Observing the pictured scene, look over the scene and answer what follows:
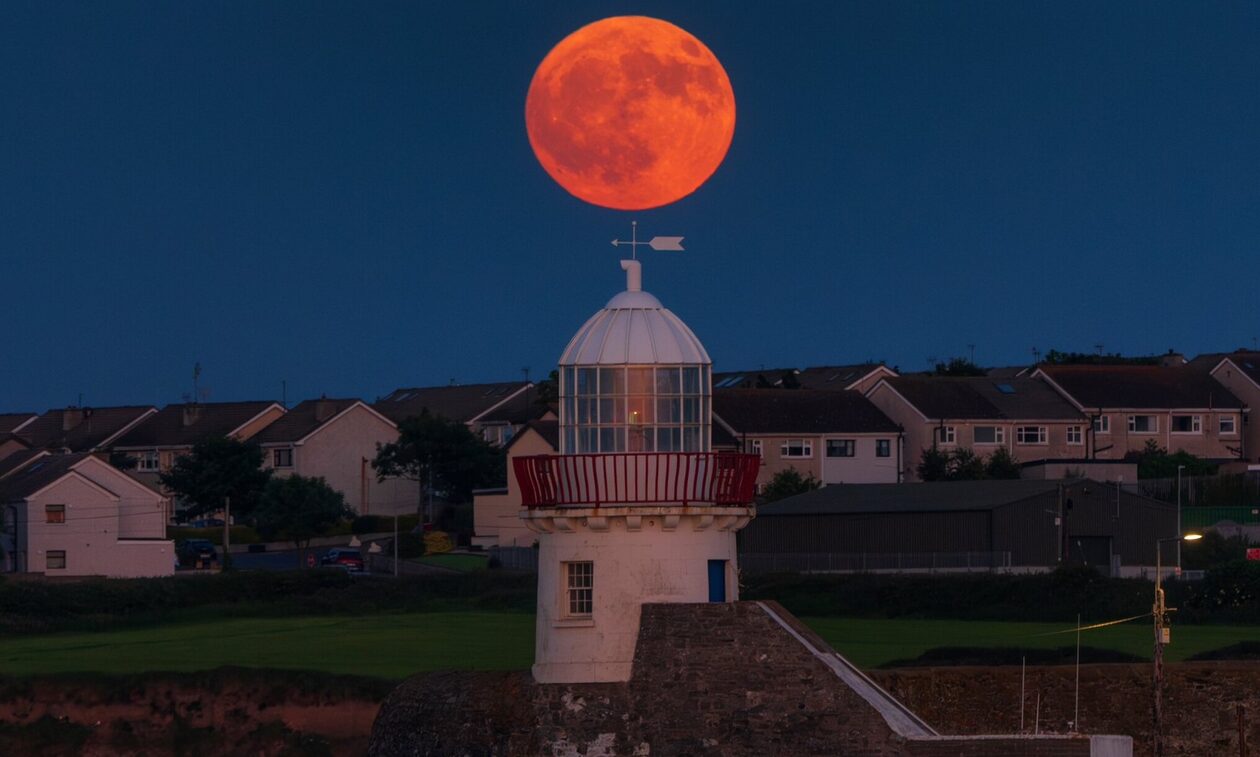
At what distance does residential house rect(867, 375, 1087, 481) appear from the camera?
4013 inches

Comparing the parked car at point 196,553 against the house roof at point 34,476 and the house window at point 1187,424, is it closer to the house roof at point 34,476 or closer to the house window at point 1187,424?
the house roof at point 34,476

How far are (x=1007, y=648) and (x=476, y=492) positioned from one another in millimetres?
49941

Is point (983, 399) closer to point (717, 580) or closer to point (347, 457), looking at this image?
point (347, 457)

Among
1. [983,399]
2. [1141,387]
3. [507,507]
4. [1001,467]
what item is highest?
[1141,387]

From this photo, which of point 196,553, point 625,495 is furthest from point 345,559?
point 625,495

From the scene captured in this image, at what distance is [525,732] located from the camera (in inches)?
1161

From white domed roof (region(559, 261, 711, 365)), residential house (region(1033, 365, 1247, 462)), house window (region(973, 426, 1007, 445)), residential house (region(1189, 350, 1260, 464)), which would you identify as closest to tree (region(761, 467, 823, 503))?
house window (region(973, 426, 1007, 445))

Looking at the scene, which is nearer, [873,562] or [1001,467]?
[873,562]

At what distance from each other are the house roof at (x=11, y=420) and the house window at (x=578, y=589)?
110 metres

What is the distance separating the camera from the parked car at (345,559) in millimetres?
84000

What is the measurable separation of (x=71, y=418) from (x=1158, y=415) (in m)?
63.1

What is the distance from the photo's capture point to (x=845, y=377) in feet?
392

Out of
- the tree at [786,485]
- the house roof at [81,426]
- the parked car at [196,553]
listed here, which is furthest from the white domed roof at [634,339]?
the house roof at [81,426]

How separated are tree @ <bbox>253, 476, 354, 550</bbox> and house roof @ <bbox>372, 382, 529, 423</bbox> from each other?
22.1 meters
